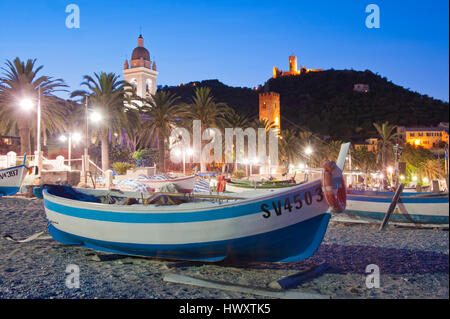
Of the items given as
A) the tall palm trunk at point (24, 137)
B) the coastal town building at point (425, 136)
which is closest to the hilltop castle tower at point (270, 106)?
the coastal town building at point (425, 136)

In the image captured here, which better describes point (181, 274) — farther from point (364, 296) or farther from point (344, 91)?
point (344, 91)

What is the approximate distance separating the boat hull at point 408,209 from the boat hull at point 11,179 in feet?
51.1

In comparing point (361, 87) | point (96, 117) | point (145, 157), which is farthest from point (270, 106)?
point (96, 117)

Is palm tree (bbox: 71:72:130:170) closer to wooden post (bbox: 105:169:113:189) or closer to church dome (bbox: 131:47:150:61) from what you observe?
wooden post (bbox: 105:169:113:189)

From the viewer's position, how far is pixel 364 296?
21.2 feet

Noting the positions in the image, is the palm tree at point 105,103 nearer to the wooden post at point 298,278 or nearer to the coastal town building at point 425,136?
the wooden post at point 298,278

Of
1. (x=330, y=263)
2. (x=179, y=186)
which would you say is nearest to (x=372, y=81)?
(x=179, y=186)

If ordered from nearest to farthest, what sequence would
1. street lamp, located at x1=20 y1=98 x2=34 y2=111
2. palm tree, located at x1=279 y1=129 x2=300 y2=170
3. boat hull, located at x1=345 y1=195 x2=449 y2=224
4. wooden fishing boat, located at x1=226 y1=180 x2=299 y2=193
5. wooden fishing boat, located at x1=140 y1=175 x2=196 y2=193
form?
1. boat hull, located at x1=345 y1=195 x2=449 y2=224
2. wooden fishing boat, located at x1=140 y1=175 x2=196 y2=193
3. wooden fishing boat, located at x1=226 y1=180 x2=299 y2=193
4. street lamp, located at x1=20 y1=98 x2=34 y2=111
5. palm tree, located at x1=279 y1=129 x2=300 y2=170

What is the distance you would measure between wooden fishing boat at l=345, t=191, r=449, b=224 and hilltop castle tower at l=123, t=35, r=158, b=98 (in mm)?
52968

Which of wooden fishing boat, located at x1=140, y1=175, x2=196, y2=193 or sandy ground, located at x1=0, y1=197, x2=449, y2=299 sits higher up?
wooden fishing boat, located at x1=140, y1=175, x2=196, y2=193

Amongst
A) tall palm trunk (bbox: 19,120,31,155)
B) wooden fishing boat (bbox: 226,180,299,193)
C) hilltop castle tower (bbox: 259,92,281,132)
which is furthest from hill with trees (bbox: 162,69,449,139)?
wooden fishing boat (bbox: 226,180,299,193)

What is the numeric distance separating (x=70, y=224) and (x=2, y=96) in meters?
21.5

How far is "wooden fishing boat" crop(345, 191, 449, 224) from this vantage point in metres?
14.2
